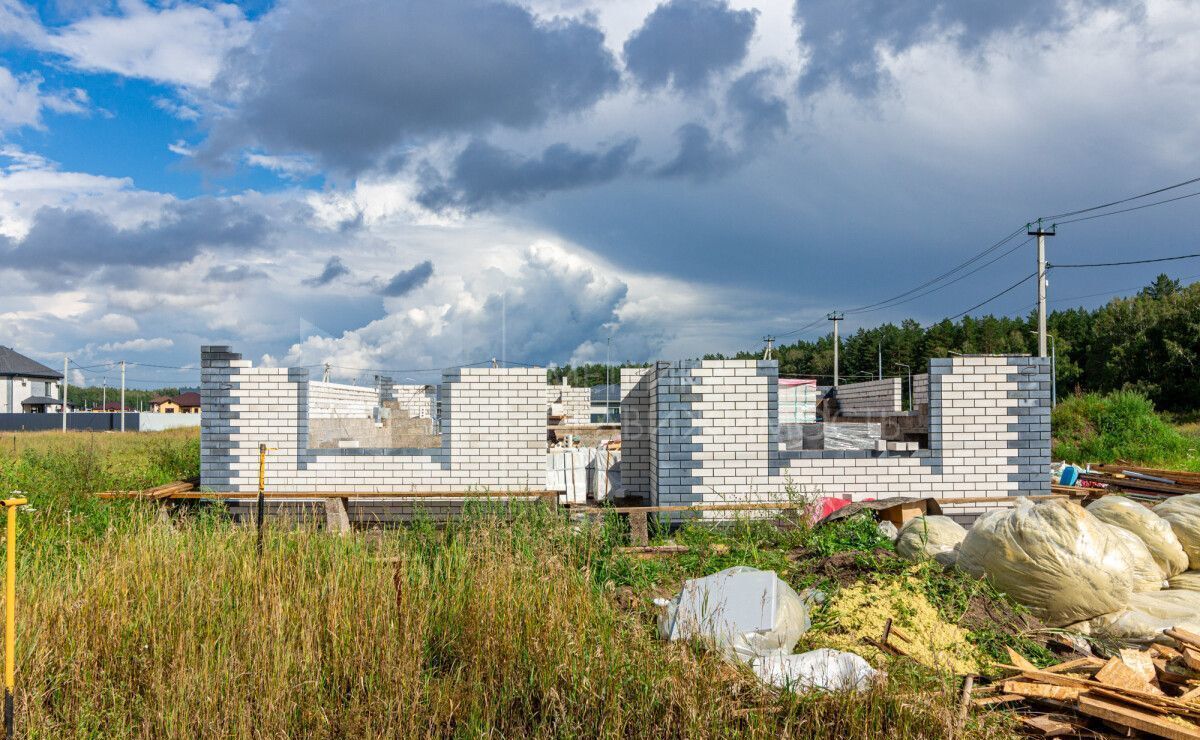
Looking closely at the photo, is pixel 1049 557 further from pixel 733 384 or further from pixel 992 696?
pixel 733 384

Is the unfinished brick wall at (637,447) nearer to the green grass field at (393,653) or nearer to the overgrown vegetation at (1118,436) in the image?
the green grass field at (393,653)

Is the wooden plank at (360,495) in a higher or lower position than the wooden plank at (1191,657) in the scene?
higher

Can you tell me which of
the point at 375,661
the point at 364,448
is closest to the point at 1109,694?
the point at 375,661

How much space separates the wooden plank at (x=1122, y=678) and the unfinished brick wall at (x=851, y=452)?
13.5ft

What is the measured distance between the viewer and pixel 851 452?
7945 millimetres

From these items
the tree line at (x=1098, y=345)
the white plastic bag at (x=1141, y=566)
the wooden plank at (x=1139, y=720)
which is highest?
the tree line at (x=1098, y=345)

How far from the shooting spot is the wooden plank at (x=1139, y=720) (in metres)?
3.24

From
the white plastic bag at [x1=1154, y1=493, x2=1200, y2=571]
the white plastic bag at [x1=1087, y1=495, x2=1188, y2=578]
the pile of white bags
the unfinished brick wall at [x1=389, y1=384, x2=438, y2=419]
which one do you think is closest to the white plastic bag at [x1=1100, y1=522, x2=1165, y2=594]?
the white plastic bag at [x1=1087, y1=495, x2=1188, y2=578]

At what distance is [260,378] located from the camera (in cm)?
855

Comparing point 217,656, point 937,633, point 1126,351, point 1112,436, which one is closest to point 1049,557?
point 937,633

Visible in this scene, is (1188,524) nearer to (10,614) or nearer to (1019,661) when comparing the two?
(1019,661)

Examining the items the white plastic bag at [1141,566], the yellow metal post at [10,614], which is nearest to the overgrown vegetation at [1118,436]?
the white plastic bag at [1141,566]

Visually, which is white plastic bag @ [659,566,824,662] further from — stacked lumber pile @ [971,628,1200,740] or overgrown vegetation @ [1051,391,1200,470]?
overgrown vegetation @ [1051,391,1200,470]

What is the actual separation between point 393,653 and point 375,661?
0.12 metres
